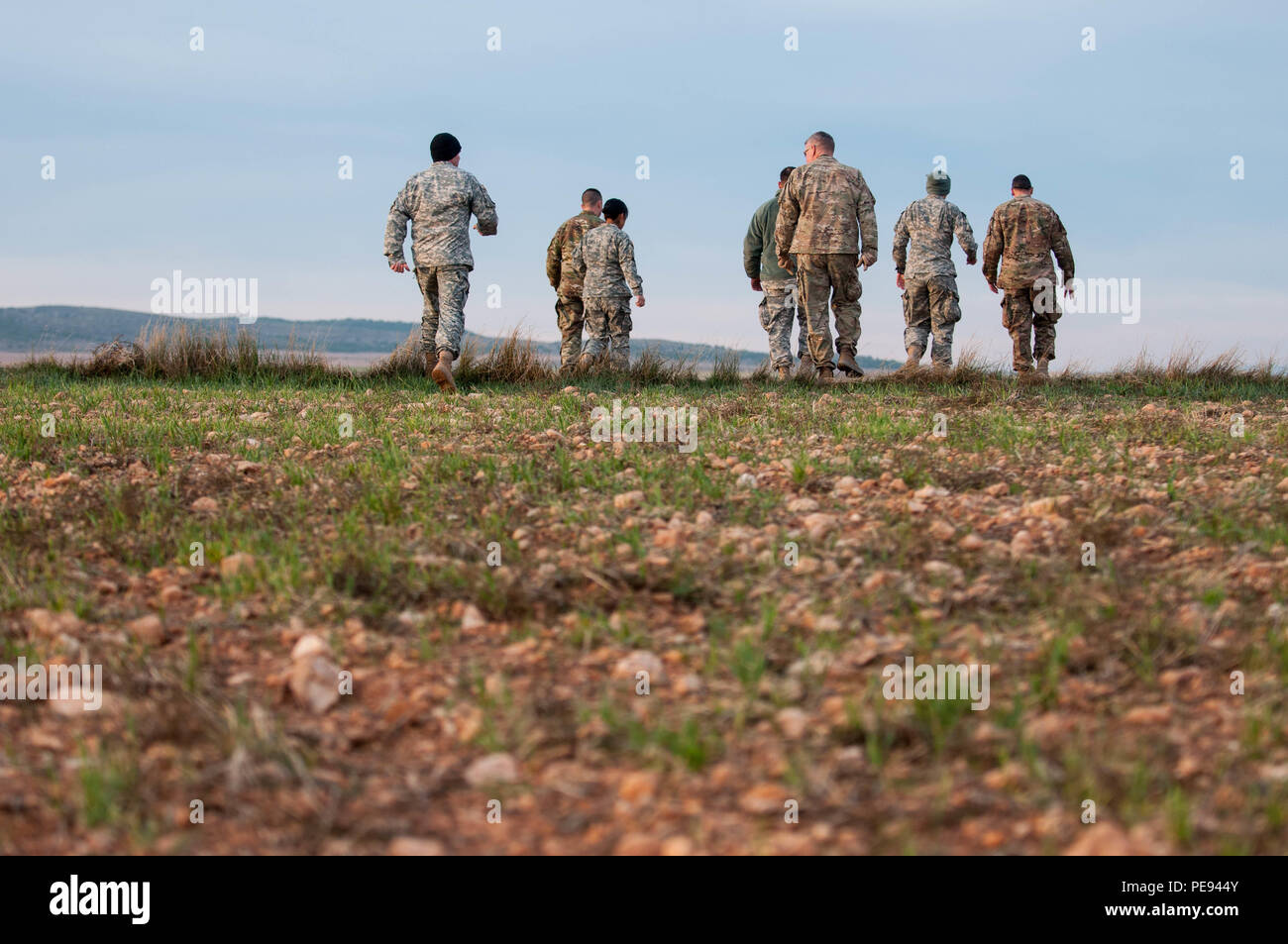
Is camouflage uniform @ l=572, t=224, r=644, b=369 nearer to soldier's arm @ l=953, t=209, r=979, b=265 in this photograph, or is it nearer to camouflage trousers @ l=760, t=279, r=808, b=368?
camouflage trousers @ l=760, t=279, r=808, b=368

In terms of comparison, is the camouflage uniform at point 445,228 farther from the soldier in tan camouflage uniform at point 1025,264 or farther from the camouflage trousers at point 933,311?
the soldier in tan camouflage uniform at point 1025,264

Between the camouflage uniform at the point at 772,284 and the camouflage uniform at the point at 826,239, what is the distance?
0.72 m

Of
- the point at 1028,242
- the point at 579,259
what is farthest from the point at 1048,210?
the point at 579,259

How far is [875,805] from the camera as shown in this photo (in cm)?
240

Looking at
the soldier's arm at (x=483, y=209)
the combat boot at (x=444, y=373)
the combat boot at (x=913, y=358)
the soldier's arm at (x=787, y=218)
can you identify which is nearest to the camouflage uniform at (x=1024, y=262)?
the combat boot at (x=913, y=358)

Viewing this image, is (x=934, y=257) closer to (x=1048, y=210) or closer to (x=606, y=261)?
(x=1048, y=210)

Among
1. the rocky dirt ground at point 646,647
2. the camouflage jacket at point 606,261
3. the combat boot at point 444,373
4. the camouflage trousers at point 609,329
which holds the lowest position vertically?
the rocky dirt ground at point 646,647

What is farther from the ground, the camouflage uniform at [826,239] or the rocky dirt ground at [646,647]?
the camouflage uniform at [826,239]

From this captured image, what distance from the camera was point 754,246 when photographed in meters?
13.4

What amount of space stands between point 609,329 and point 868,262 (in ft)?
11.8

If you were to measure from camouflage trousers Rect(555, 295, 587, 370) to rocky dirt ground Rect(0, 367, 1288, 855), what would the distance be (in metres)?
8.20

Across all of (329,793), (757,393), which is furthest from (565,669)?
(757,393)

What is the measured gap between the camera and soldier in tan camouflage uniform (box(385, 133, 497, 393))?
1077 cm

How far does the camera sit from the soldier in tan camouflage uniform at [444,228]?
10766mm
